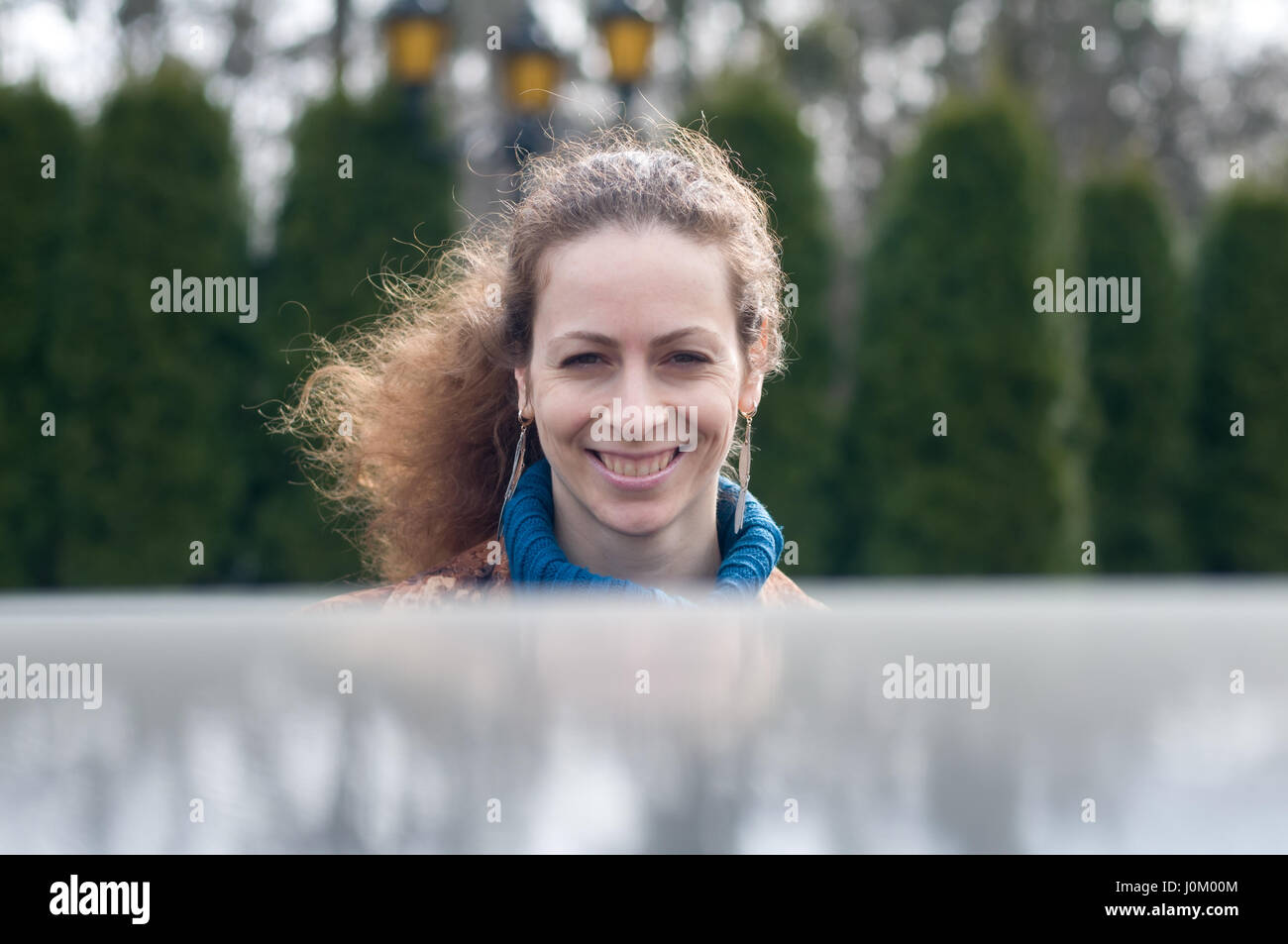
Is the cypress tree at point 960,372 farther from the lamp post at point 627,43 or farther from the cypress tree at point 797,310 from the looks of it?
the lamp post at point 627,43

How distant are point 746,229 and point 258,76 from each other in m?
14.5

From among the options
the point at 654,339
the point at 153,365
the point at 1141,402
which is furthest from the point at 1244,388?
the point at 654,339

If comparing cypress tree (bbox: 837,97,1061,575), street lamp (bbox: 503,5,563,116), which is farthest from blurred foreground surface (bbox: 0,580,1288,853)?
cypress tree (bbox: 837,97,1061,575)

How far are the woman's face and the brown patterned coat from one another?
0.29m

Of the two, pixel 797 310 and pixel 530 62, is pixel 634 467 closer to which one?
pixel 530 62

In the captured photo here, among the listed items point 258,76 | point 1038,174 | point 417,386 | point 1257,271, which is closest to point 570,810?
point 417,386

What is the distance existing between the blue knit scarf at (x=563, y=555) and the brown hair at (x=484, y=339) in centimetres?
23

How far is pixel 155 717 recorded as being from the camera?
3502 millimetres

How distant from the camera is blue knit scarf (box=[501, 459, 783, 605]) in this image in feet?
5.82

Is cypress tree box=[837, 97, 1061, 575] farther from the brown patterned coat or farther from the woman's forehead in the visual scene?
the woman's forehead

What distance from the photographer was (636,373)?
1.66 m

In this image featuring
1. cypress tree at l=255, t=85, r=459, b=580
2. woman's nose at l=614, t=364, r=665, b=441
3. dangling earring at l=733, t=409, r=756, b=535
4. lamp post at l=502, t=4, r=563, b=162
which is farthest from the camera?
cypress tree at l=255, t=85, r=459, b=580

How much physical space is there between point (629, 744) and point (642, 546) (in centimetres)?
135

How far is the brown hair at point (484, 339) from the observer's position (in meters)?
1.86
